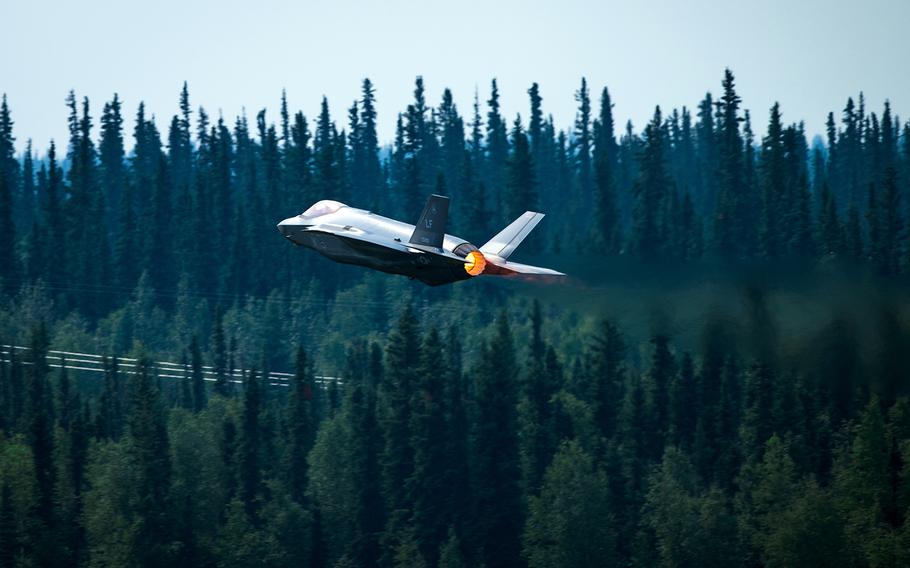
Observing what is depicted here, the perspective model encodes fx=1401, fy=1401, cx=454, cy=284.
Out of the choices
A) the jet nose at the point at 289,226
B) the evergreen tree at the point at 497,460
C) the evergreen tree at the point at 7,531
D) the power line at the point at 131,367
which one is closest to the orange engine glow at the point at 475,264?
the jet nose at the point at 289,226

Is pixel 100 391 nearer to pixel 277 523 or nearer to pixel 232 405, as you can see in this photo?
pixel 232 405

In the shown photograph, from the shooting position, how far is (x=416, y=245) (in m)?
52.8

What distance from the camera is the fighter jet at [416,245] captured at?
5222 centimetres

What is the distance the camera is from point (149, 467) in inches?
5659

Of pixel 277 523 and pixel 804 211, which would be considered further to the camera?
pixel 804 211

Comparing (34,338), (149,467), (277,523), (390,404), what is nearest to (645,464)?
(390,404)

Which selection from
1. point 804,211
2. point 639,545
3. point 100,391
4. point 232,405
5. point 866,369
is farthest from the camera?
point 100,391

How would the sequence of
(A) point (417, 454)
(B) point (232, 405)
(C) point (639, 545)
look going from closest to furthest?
(C) point (639, 545) < (A) point (417, 454) < (B) point (232, 405)

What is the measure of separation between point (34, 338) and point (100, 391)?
20.0m

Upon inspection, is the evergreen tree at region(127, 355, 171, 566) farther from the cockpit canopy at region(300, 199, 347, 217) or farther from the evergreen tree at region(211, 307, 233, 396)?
the cockpit canopy at region(300, 199, 347, 217)

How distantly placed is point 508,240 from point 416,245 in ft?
13.0

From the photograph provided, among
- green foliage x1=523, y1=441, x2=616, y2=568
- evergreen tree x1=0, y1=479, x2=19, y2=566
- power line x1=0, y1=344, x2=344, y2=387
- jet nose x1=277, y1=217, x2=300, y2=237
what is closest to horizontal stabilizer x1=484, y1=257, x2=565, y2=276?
jet nose x1=277, y1=217, x2=300, y2=237

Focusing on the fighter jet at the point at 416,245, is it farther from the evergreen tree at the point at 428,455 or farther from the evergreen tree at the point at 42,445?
the evergreen tree at the point at 42,445

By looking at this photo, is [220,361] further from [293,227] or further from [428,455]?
[293,227]
